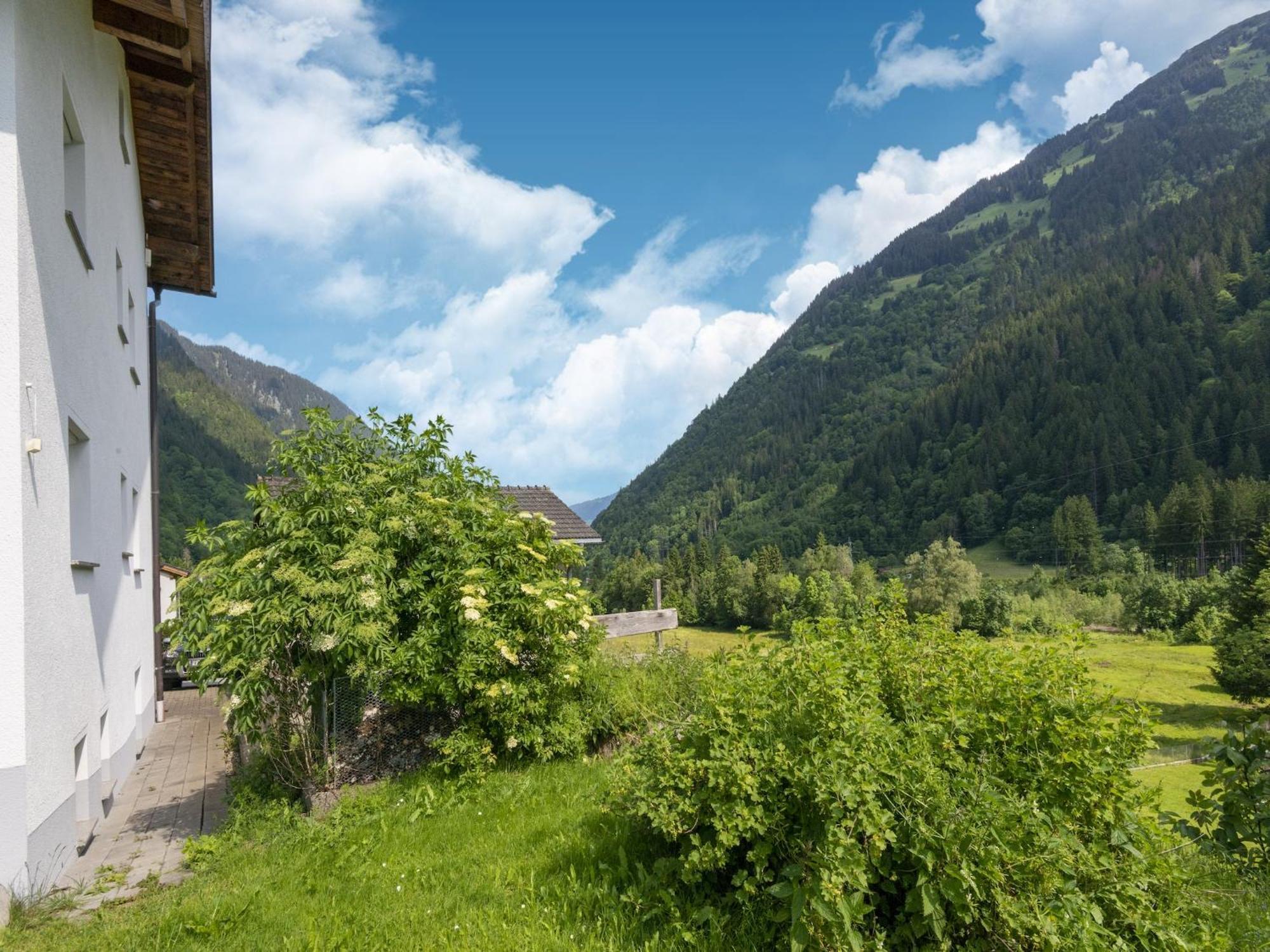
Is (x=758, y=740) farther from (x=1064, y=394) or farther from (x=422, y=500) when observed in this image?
(x=1064, y=394)

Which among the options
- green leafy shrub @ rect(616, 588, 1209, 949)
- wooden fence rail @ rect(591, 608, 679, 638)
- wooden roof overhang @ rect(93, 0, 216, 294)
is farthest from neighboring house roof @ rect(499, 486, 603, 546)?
green leafy shrub @ rect(616, 588, 1209, 949)

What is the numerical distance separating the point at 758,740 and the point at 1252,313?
168 m

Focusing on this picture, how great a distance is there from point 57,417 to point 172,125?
20.7ft

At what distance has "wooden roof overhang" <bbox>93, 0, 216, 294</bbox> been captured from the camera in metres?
6.91

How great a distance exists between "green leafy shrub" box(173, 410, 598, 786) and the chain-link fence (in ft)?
0.48

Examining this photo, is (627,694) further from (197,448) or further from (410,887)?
(197,448)

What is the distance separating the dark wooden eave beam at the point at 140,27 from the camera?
679cm

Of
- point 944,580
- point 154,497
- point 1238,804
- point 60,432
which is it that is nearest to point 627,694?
point 1238,804

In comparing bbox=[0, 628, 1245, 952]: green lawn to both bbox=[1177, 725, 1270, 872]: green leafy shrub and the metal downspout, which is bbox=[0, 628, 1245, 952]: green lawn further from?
the metal downspout

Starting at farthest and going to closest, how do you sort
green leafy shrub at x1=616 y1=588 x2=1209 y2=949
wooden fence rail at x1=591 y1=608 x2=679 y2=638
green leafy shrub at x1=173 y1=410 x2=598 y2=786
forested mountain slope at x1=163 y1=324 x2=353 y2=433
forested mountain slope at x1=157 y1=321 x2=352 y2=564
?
1. forested mountain slope at x1=163 y1=324 x2=353 y2=433
2. forested mountain slope at x1=157 y1=321 x2=352 y2=564
3. wooden fence rail at x1=591 y1=608 x2=679 y2=638
4. green leafy shrub at x1=173 y1=410 x2=598 y2=786
5. green leafy shrub at x1=616 y1=588 x2=1209 y2=949

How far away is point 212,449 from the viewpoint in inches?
3219

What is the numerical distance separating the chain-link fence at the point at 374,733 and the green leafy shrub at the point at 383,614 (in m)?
0.15

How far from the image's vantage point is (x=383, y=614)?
697 cm

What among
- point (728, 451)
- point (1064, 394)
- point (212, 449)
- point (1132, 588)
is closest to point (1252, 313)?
point (1064, 394)
